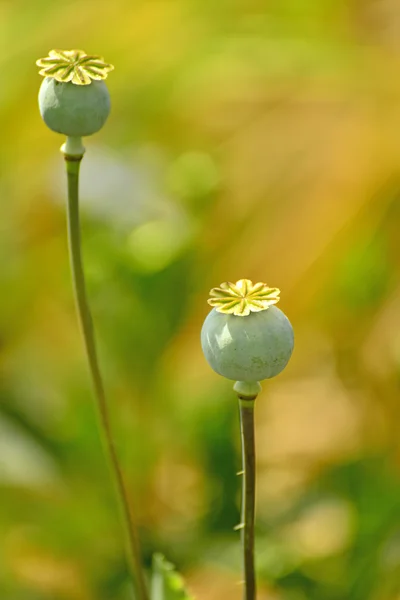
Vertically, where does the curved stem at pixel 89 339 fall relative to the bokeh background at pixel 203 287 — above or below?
below

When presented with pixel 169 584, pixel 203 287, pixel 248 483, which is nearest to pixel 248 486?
pixel 248 483

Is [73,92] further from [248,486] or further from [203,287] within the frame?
[203,287]

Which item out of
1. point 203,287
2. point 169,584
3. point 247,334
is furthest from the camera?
point 203,287

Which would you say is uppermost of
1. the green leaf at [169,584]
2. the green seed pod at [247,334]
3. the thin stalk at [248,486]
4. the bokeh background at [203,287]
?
the bokeh background at [203,287]

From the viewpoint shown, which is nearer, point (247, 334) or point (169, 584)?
point (247, 334)

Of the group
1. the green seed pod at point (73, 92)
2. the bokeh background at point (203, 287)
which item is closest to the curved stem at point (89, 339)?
the green seed pod at point (73, 92)

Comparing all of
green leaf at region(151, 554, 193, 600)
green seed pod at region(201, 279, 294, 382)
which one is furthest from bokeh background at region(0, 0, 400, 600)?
green seed pod at region(201, 279, 294, 382)

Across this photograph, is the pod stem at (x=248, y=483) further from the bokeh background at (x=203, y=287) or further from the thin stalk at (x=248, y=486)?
the bokeh background at (x=203, y=287)

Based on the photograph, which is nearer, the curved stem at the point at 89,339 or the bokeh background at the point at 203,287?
the curved stem at the point at 89,339
